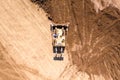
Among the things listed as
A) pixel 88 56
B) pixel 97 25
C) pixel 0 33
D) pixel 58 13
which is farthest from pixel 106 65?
pixel 0 33

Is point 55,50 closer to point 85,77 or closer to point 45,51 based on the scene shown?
point 45,51

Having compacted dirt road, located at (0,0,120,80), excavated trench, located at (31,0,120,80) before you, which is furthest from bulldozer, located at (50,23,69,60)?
excavated trench, located at (31,0,120,80)

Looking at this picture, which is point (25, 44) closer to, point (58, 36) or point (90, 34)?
point (58, 36)

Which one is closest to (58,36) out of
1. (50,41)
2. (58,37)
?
(58,37)

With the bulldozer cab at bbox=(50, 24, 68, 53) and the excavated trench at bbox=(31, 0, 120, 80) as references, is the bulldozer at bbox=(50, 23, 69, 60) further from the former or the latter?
the excavated trench at bbox=(31, 0, 120, 80)

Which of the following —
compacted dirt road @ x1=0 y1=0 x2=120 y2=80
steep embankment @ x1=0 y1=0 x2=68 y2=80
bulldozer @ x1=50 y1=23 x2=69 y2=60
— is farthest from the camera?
bulldozer @ x1=50 y1=23 x2=69 y2=60
